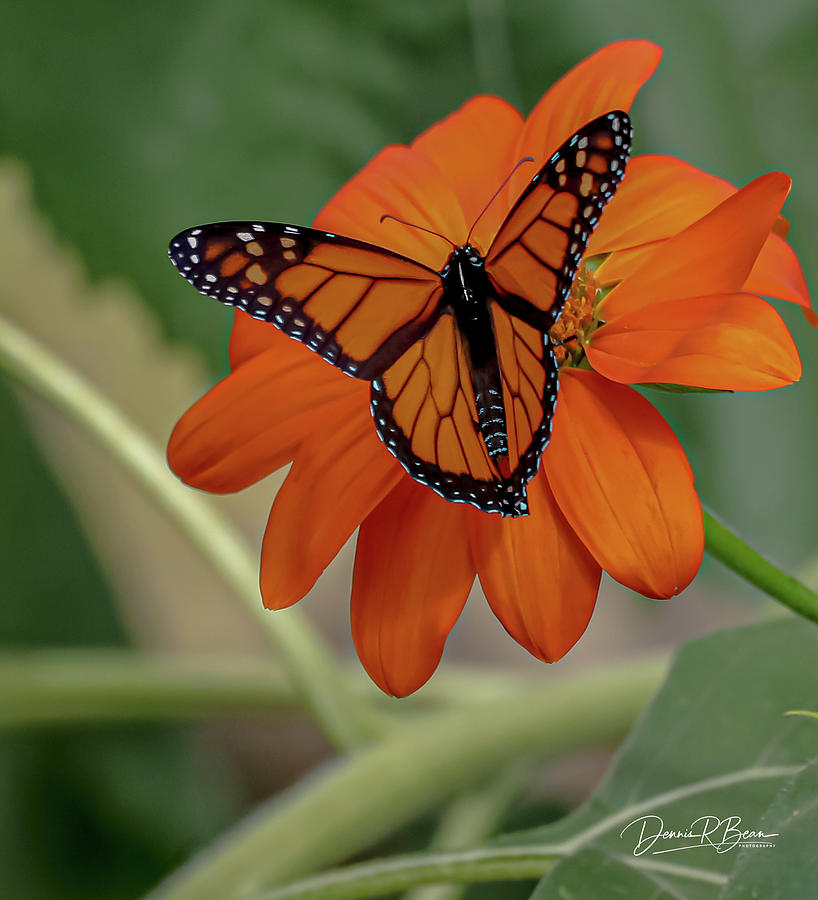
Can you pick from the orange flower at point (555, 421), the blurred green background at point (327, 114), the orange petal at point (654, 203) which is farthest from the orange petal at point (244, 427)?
the blurred green background at point (327, 114)

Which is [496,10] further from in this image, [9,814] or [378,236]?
[9,814]

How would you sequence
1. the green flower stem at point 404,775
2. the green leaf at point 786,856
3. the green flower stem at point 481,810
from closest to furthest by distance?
the green leaf at point 786,856 < the green flower stem at point 404,775 < the green flower stem at point 481,810

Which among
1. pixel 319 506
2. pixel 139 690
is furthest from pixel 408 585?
pixel 139 690

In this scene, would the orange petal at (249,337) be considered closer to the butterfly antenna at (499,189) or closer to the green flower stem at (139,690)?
the butterfly antenna at (499,189)

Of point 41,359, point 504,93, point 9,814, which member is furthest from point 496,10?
point 9,814

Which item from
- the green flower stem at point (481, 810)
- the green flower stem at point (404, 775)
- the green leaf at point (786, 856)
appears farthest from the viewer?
the green flower stem at point (481, 810)

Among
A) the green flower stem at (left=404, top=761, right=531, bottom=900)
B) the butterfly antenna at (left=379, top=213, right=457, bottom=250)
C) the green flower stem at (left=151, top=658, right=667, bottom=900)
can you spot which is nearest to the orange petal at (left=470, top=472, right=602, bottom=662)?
the butterfly antenna at (left=379, top=213, right=457, bottom=250)

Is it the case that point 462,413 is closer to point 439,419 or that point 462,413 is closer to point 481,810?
point 439,419
